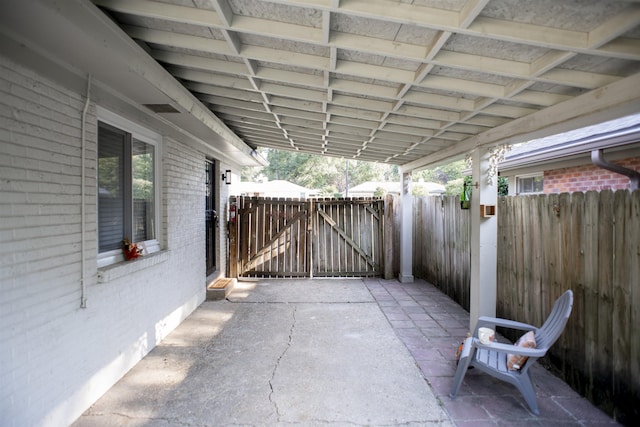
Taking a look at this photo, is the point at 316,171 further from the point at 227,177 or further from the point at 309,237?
the point at 227,177

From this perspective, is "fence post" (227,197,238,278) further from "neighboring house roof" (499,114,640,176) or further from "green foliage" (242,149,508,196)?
"green foliage" (242,149,508,196)

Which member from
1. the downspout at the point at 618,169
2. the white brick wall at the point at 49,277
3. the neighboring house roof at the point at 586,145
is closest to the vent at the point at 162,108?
the white brick wall at the point at 49,277

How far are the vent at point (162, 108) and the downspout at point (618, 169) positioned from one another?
5.07 m

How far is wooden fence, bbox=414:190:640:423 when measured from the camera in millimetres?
2365

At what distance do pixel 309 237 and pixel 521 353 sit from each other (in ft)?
16.6

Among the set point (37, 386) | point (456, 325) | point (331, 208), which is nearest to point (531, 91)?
point (456, 325)

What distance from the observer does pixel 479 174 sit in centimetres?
376

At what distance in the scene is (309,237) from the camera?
23.7ft

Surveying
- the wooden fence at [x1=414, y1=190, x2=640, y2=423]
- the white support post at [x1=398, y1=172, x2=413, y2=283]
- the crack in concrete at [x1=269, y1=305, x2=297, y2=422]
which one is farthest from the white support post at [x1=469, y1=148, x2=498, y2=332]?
the white support post at [x1=398, y1=172, x2=413, y2=283]

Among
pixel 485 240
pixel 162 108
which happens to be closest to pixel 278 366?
pixel 485 240

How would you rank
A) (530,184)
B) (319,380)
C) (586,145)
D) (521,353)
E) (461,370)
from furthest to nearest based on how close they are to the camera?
(530,184) → (586,145) → (319,380) → (461,370) → (521,353)

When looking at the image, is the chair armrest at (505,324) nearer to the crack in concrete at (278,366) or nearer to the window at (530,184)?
the crack in concrete at (278,366)

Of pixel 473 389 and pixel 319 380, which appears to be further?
pixel 319 380

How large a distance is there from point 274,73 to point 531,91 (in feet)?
6.89
